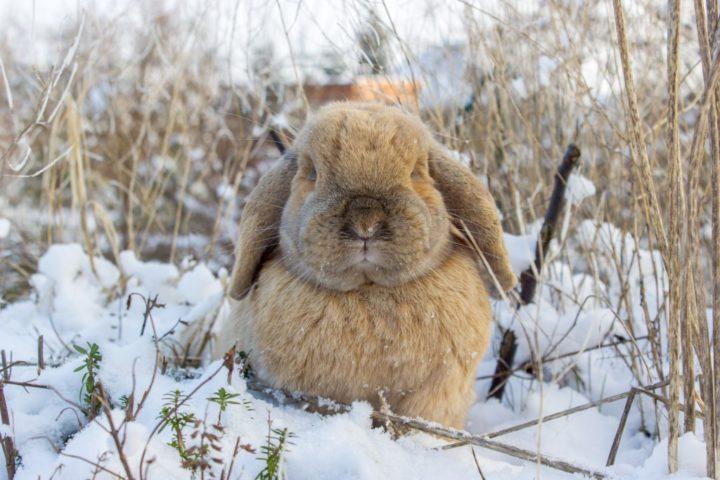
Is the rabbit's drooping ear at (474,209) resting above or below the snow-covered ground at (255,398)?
above

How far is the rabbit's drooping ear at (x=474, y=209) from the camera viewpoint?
238cm

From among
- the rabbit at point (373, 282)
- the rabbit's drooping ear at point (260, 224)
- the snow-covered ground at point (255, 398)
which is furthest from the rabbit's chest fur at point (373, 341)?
the rabbit's drooping ear at point (260, 224)

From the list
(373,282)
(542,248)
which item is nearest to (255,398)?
(373,282)

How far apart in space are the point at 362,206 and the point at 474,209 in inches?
21.2

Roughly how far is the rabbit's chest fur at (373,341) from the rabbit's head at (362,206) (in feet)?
0.22

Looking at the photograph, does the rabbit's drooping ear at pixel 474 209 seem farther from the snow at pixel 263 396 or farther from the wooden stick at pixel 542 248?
the wooden stick at pixel 542 248

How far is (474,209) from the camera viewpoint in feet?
7.81

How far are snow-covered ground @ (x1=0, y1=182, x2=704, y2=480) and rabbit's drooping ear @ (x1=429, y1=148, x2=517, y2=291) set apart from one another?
0.22 metres

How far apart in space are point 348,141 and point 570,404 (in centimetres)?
140

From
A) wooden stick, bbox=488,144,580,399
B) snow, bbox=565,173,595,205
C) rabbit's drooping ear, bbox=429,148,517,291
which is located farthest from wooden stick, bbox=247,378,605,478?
snow, bbox=565,173,595,205

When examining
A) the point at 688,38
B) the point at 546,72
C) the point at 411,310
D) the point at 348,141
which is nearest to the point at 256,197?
the point at 348,141

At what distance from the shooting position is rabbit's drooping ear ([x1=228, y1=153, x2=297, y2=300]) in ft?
7.89

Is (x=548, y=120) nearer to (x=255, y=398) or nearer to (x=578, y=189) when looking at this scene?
(x=578, y=189)

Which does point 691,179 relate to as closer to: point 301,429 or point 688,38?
point 301,429
